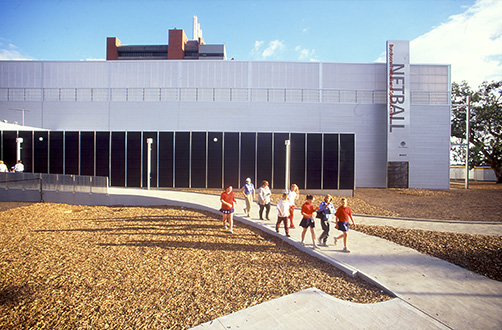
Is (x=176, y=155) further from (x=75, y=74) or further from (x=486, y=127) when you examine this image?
(x=486, y=127)

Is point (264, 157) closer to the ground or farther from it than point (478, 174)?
farther from it

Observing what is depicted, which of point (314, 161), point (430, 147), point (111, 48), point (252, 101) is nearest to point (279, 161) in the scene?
point (314, 161)

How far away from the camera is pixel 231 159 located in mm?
17594

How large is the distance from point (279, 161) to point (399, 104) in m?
13.4

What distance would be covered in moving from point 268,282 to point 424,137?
24344 millimetres

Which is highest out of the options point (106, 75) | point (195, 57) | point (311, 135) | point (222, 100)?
point (195, 57)

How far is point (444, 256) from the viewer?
556 cm

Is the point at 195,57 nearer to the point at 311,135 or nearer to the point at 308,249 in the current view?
the point at 311,135

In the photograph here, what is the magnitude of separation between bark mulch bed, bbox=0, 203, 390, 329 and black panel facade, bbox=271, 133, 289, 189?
9.69 metres

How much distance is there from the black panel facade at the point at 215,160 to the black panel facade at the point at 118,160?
6414 millimetres

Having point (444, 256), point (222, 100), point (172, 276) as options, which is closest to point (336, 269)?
point (444, 256)

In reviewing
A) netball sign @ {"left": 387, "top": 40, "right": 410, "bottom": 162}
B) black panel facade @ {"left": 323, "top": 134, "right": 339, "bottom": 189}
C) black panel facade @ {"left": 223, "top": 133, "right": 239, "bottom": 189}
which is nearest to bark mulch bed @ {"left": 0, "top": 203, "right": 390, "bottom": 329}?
black panel facade @ {"left": 223, "top": 133, "right": 239, "bottom": 189}

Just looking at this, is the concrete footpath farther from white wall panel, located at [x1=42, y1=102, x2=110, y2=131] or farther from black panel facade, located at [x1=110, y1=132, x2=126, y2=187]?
white wall panel, located at [x1=42, y1=102, x2=110, y2=131]

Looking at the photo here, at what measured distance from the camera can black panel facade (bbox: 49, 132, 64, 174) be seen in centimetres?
1767
